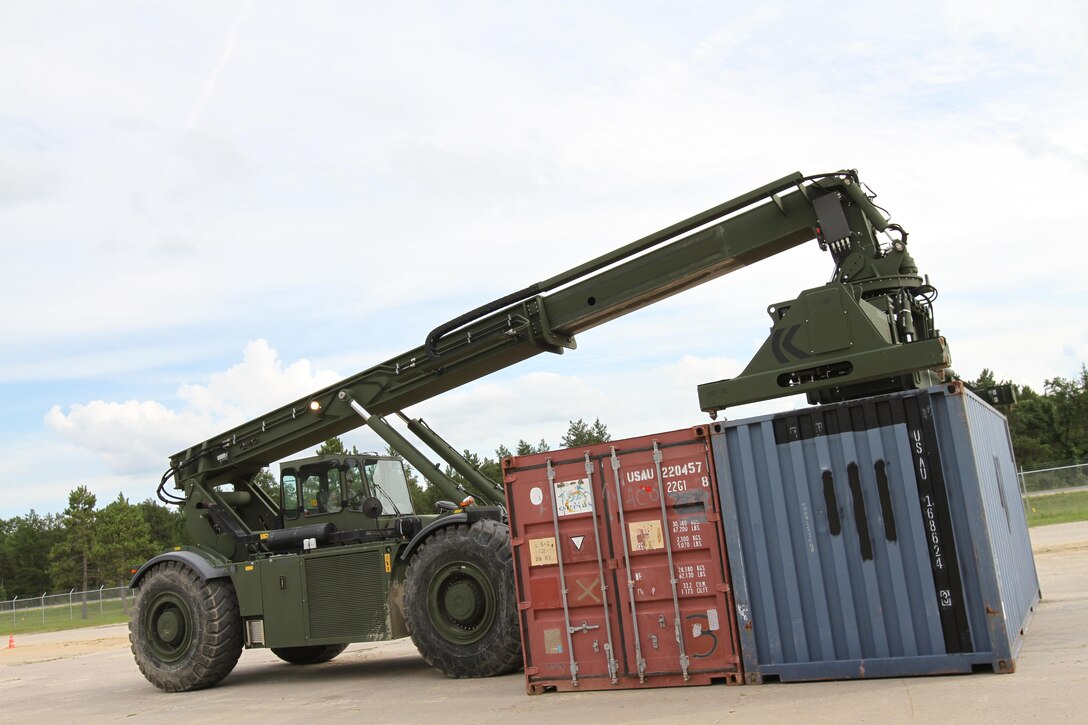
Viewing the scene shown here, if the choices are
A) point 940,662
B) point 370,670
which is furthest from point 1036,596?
point 370,670

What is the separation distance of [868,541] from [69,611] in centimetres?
4082

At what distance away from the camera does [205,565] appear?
43.1 ft

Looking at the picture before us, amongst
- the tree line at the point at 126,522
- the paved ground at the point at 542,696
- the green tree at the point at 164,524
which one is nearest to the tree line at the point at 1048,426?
Result: the tree line at the point at 126,522

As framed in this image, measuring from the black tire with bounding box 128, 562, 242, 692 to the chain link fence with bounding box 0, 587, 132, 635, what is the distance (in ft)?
80.5

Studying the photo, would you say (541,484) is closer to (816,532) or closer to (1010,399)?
(816,532)

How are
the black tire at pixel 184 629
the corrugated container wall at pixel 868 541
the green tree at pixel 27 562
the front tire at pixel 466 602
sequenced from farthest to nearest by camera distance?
1. the green tree at pixel 27 562
2. the black tire at pixel 184 629
3. the front tire at pixel 466 602
4. the corrugated container wall at pixel 868 541

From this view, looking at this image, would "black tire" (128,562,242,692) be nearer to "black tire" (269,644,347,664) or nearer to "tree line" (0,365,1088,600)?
"black tire" (269,644,347,664)

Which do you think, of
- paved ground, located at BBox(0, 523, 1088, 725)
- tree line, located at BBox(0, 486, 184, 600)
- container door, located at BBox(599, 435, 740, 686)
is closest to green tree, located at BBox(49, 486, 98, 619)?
tree line, located at BBox(0, 486, 184, 600)

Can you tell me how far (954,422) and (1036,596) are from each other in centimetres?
542

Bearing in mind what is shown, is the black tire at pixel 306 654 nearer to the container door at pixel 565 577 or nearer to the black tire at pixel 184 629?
the black tire at pixel 184 629

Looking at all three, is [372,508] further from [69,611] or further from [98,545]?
[98,545]

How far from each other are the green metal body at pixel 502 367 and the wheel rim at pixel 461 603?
2.06ft

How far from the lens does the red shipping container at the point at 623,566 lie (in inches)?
358

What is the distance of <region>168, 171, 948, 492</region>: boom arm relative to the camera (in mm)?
9547
